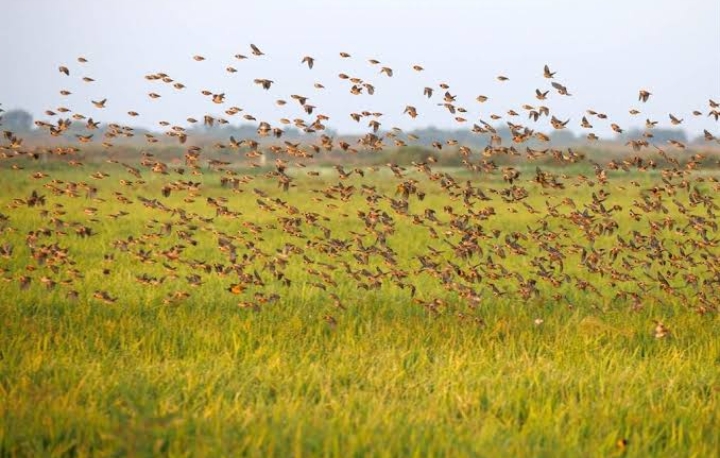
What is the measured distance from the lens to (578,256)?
16.1 metres

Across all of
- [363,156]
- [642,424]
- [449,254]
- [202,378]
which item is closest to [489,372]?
[642,424]

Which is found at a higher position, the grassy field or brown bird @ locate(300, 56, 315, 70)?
brown bird @ locate(300, 56, 315, 70)

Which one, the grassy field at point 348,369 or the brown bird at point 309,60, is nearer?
the grassy field at point 348,369

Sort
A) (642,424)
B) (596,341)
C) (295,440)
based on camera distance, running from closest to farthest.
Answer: (295,440)
(642,424)
(596,341)

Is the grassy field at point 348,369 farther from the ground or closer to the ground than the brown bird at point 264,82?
closer to the ground

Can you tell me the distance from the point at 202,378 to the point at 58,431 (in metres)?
1.50

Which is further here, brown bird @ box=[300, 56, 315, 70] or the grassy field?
brown bird @ box=[300, 56, 315, 70]

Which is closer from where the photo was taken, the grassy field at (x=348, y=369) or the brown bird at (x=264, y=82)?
the grassy field at (x=348, y=369)

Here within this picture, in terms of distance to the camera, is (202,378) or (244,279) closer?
(202,378)

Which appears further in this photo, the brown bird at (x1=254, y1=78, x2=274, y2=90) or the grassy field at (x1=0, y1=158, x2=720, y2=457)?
the brown bird at (x1=254, y1=78, x2=274, y2=90)

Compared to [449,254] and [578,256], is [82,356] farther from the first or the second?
[578,256]

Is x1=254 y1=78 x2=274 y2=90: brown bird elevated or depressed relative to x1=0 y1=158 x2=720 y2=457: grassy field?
elevated

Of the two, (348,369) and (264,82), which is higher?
(264,82)

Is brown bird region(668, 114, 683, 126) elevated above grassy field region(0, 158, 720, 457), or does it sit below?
above
